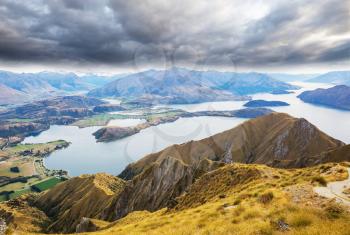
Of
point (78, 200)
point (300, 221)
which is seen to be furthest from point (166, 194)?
point (300, 221)

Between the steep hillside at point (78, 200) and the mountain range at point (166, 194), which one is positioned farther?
the steep hillside at point (78, 200)

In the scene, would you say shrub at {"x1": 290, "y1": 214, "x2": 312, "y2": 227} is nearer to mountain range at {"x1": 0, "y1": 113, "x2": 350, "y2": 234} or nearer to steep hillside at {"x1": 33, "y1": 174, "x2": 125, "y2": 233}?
mountain range at {"x1": 0, "y1": 113, "x2": 350, "y2": 234}

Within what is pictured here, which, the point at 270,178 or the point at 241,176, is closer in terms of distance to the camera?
the point at 270,178

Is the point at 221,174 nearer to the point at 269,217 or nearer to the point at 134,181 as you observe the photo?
the point at 269,217

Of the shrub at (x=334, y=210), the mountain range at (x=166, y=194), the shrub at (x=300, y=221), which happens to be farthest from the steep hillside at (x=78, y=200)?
the shrub at (x=300, y=221)

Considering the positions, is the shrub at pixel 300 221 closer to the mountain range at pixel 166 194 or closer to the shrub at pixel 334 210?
the mountain range at pixel 166 194

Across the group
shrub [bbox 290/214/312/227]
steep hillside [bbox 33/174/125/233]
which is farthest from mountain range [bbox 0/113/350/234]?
shrub [bbox 290/214/312/227]

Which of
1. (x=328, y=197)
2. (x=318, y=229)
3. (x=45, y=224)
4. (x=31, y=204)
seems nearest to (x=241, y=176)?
(x=328, y=197)

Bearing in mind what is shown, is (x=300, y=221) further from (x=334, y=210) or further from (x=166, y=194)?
(x=166, y=194)

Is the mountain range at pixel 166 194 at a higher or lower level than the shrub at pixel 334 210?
lower
